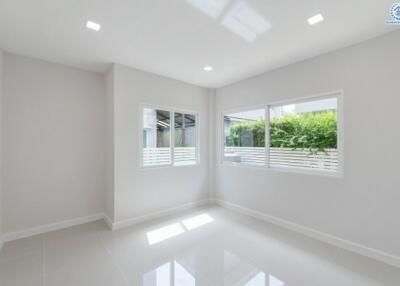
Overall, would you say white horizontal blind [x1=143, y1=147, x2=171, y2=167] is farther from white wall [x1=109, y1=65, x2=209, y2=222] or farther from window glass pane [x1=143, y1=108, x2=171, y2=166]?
white wall [x1=109, y1=65, x2=209, y2=222]

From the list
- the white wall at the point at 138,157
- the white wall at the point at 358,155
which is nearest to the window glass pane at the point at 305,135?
the white wall at the point at 358,155

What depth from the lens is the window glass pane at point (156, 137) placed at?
139 inches

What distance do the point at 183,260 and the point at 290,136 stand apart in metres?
2.50

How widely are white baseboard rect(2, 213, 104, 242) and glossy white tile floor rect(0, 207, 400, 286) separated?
0.13 meters

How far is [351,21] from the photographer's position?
204 centimetres

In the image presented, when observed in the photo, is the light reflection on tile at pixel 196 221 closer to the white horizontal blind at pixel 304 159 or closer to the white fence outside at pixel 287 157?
the white fence outside at pixel 287 157

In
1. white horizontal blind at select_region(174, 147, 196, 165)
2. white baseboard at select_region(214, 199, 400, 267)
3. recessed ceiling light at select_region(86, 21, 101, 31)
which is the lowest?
white baseboard at select_region(214, 199, 400, 267)

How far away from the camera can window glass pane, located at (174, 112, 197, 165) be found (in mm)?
4020

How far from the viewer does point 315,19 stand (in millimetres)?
2018

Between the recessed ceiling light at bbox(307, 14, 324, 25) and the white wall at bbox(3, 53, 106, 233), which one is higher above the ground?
the recessed ceiling light at bbox(307, 14, 324, 25)

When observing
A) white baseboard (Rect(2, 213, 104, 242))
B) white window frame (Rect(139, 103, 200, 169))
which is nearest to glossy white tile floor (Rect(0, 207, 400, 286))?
white baseboard (Rect(2, 213, 104, 242))

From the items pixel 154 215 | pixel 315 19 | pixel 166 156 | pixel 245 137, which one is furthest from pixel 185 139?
pixel 315 19

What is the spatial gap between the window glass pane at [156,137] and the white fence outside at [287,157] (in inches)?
55.8

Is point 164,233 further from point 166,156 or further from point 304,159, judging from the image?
point 304,159
